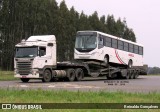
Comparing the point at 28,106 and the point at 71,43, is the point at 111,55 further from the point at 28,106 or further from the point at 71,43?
the point at 71,43

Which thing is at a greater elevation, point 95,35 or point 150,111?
point 95,35

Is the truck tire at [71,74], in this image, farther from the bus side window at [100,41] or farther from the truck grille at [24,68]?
the truck grille at [24,68]

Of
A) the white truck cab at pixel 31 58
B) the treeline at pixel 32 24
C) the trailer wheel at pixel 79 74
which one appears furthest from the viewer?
the treeline at pixel 32 24

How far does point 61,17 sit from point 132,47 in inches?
1331

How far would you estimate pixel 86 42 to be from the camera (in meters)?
36.9

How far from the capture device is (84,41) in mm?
36969

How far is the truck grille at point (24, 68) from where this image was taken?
32250 mm

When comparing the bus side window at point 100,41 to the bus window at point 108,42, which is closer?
the bus side window at point 100,41

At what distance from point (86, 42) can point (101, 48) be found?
1396 millimetres

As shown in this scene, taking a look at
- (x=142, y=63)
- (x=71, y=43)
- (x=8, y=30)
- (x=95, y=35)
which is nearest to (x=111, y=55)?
(x=95, y=35)

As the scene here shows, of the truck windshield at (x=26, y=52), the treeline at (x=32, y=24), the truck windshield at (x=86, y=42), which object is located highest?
the treeline at (x=32, y=24)

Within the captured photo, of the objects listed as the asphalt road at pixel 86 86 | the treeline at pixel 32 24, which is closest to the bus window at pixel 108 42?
the asphalt road at pixel 86 86

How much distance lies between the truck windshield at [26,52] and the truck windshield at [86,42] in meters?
5.69

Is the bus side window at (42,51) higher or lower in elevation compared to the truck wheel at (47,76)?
higher
